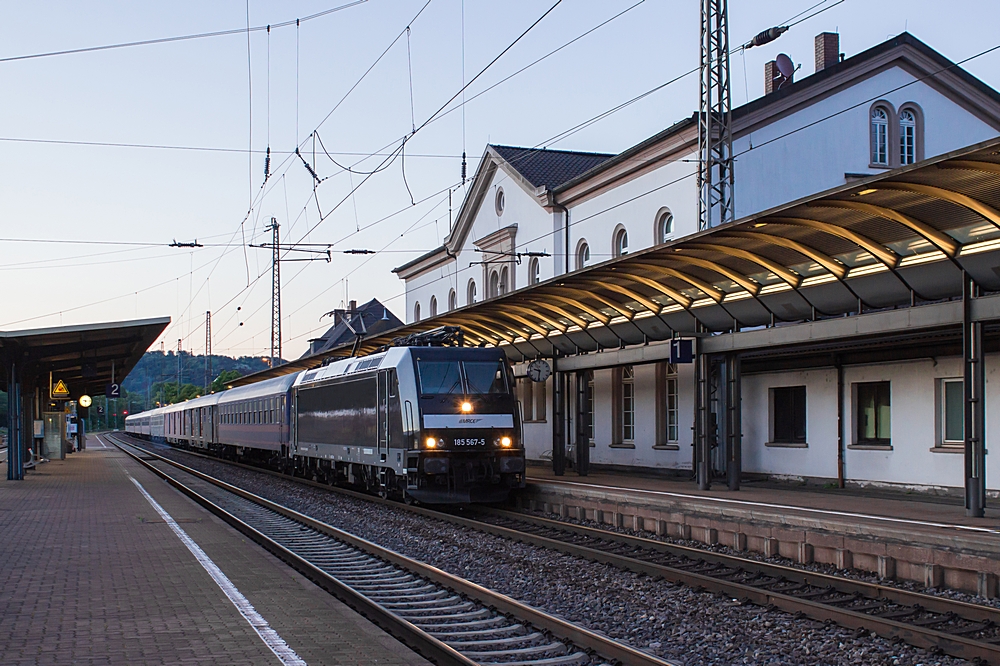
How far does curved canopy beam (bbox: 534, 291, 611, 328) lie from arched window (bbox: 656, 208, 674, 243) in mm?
7086

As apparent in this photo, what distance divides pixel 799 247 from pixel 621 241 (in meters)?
15.2

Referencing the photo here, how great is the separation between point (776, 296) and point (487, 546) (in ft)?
20.4

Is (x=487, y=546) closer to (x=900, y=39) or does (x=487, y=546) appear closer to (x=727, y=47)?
(x=727, y=47)

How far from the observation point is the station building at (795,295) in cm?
1287

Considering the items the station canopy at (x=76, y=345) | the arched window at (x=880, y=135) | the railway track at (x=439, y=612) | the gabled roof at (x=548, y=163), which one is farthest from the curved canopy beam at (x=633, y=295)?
the gabled roof at (x=548, y=163)

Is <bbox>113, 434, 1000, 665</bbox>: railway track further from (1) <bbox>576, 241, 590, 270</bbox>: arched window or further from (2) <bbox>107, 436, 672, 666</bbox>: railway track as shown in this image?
(1) <bbox>576, 241, 590, 270</bbox>: arched window

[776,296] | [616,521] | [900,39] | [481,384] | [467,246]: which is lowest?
[616,521]

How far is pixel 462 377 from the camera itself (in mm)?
18719

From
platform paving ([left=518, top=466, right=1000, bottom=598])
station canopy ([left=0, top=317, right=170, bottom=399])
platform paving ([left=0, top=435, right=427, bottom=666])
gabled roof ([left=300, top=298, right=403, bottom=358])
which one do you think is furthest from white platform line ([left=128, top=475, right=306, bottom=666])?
gabled roof ([left=300, top=298, right=403, bottom=358])

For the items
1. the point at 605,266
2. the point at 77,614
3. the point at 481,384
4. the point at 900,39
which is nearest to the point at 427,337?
the point at 481,384

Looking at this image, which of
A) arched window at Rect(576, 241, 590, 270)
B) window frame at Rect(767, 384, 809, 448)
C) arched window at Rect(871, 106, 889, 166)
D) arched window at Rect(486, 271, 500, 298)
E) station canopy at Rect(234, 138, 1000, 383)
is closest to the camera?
station canopy at Rect(234, 138, 1000, 383)

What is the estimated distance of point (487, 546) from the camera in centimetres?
1420

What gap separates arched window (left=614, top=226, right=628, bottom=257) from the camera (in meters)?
29.2

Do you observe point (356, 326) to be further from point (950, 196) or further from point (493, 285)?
point (950, 196)
